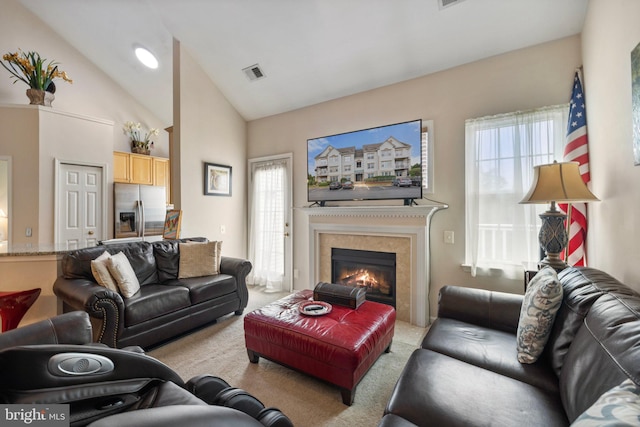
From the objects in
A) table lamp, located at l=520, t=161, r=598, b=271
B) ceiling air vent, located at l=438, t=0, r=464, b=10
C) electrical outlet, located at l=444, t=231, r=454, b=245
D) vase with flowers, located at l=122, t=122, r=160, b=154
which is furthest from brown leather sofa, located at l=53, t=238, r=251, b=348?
ceiling air vent, located at l=438, t=0, r=464, b=10

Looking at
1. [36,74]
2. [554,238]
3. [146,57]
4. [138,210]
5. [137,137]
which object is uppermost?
[146,57]

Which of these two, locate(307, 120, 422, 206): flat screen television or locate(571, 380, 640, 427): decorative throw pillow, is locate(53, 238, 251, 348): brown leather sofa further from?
→ locate(571, 380, 640, 427): decorative throw pillow

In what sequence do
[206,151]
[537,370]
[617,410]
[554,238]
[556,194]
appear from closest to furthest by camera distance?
[617,410] → [537,370] → [556,194] → [554,238] → [206,151]

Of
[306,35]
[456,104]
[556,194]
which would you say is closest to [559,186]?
[556,194]

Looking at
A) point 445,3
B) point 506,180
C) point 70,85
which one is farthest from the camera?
point 70,85

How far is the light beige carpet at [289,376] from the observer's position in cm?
163

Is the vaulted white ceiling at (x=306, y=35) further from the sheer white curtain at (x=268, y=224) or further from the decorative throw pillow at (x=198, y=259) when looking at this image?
the decorative throw pillow at (x=198, y=259)

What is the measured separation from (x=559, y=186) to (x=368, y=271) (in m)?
2.03

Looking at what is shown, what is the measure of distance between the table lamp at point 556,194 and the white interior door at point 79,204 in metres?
5.33

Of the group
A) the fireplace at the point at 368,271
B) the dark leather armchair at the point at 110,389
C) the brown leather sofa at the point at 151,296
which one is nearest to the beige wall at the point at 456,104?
the fireplace at the point at 368,271

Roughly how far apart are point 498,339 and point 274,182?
3367 millimetres

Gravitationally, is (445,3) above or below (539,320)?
above

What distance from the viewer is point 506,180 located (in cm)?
256

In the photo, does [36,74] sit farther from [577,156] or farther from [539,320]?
[577,156]
